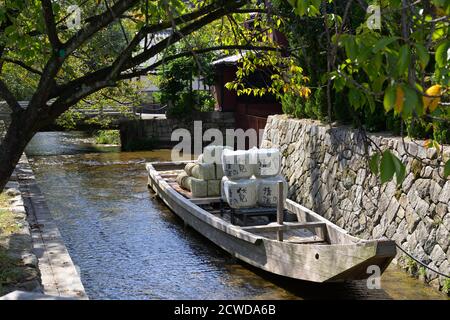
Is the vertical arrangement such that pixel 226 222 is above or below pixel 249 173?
below

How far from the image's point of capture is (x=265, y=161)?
1094cm

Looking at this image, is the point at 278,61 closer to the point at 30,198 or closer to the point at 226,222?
the point at 226,222

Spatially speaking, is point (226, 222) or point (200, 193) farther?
point (200, 193)

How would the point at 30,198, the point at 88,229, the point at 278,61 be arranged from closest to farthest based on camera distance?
the point at 278,61 < the point at 30,198 < the point at 88,229

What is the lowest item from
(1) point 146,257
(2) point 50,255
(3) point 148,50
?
(1) point 146,257

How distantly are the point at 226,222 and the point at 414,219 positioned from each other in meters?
3.04

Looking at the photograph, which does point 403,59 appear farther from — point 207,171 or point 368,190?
point 207,171

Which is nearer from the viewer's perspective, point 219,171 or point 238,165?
point 238,165

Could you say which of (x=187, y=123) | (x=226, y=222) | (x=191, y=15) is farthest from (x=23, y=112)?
(x=187, y=123)

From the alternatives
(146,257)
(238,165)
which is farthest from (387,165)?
(146,257)

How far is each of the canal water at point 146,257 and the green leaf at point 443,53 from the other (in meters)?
6.26

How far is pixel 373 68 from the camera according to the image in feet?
9.63

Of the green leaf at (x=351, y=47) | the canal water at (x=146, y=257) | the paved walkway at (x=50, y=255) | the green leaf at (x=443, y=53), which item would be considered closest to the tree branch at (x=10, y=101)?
the paved walkway at (x=50, y=255)

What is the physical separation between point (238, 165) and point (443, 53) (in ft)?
26.7
